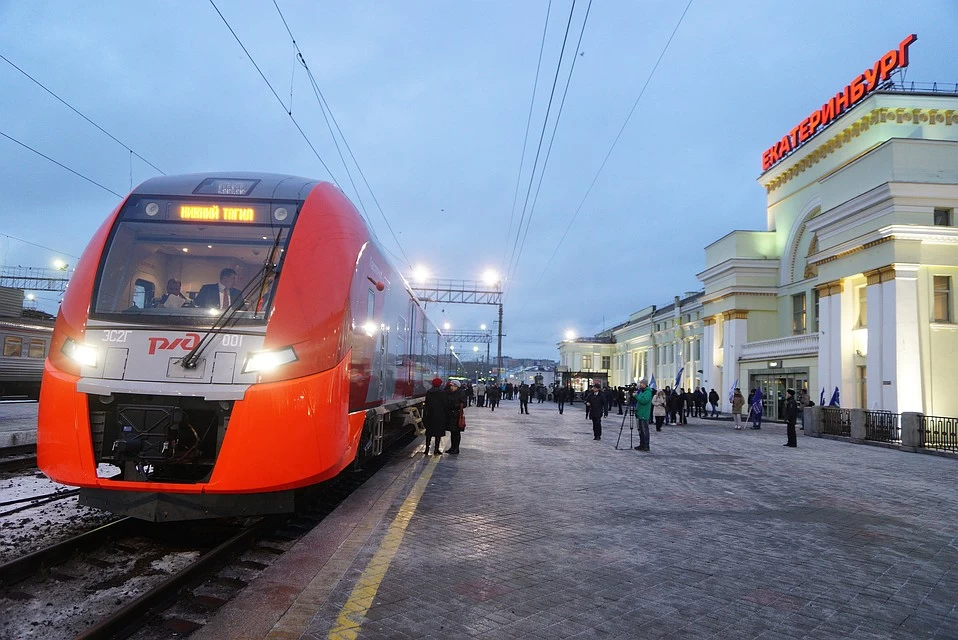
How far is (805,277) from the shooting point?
34.6 meters

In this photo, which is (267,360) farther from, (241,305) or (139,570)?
(139,570)

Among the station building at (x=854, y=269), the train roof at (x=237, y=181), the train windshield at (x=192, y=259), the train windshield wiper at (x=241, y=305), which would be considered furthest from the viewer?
the station building at (x=854, y=269)

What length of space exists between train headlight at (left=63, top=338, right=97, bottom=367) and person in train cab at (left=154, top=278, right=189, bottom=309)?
0.66 meters

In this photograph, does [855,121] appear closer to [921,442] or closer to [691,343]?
[921,442]

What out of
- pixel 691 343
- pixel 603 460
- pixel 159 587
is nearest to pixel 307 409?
pixel 159 587

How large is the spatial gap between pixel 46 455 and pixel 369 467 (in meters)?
6.38

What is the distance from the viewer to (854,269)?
26047 millimetres

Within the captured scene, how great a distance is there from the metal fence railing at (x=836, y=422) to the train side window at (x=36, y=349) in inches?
1091

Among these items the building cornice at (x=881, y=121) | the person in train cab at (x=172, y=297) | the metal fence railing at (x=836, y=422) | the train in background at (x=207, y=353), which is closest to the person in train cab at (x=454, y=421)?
the train in background at (x=207, y=353)

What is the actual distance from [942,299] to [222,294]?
85.9 feet

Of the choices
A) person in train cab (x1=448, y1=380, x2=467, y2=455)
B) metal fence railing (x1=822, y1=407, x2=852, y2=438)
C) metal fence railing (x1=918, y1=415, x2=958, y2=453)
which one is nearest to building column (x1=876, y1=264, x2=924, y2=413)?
metal fence railing (x1=822, y1=407, x2=852, y2=438)

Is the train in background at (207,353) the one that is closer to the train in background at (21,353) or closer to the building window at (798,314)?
the train in background at (21,353)

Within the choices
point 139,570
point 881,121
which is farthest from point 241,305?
point 881,121

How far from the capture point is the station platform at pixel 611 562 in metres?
4.02
